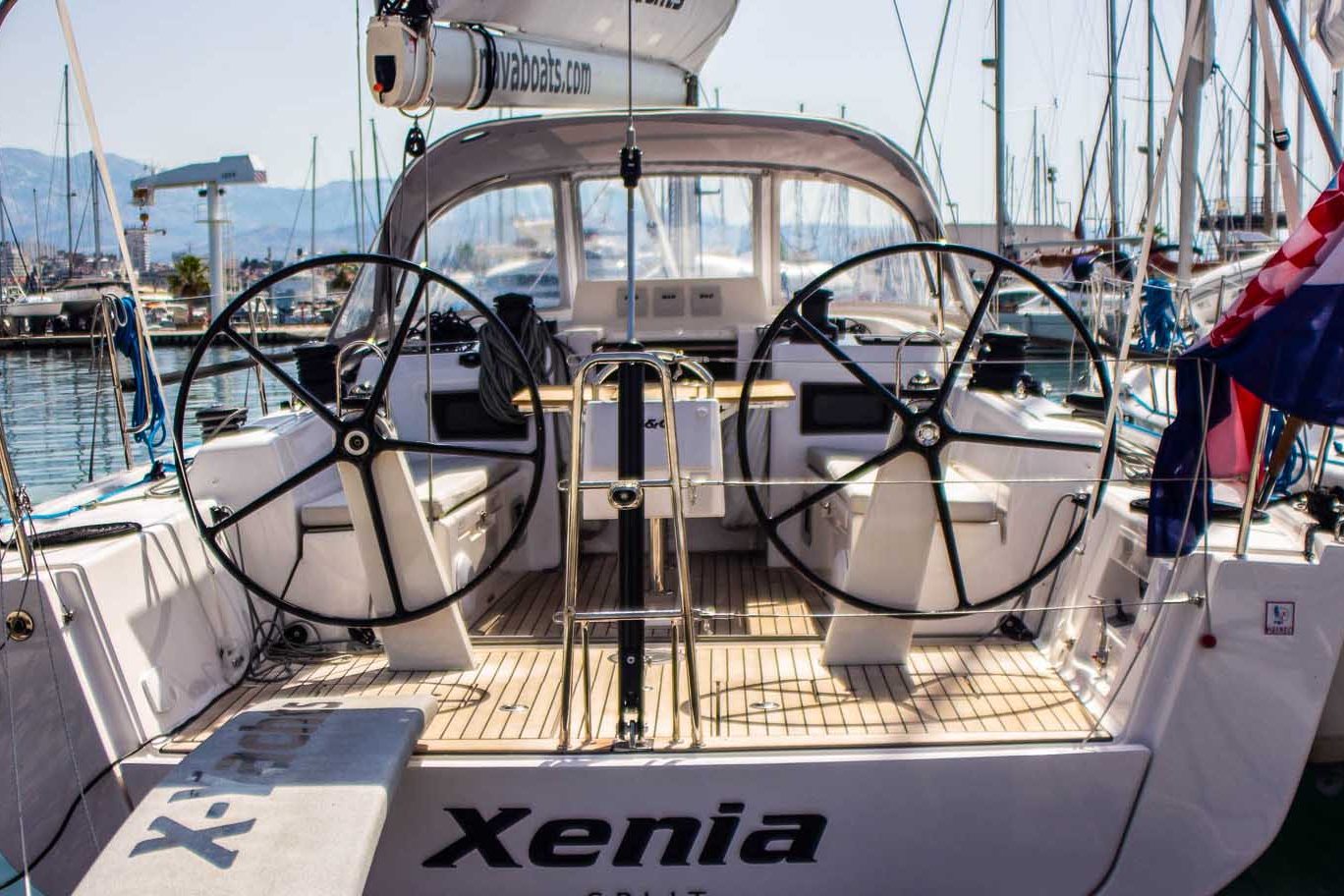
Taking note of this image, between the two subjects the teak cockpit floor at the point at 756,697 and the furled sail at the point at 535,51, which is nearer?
the teak cockpit floor at the point at 756,697

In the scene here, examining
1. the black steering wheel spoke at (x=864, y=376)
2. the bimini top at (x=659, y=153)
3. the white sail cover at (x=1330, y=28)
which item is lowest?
the black steering wheel spoke at (x=864, y=376)

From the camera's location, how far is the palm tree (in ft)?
141

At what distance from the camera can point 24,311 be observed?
28.5 meters

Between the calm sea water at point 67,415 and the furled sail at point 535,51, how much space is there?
171 centimetres

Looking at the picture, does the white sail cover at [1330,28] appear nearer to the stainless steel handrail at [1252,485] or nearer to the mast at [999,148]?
the stainless steel handrail at [1252,485]

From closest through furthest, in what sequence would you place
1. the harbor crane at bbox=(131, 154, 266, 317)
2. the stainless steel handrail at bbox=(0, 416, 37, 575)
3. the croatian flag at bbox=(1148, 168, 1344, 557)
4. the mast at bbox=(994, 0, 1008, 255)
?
1. the croatian flag at bbox=(1148, 168, 1344, 557)
2. the stainless steel handrail at bbox=(0, 416, 37, 575)
3. the mast at bbox=(994, 0, 1008, 255)
4. the harbor crane at bbox=(131, 154, 266, 317)

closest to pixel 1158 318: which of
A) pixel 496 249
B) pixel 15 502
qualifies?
pixel 496 249

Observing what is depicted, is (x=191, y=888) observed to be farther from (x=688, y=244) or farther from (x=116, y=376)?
(x=688, y=244)

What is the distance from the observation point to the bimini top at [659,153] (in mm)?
5020

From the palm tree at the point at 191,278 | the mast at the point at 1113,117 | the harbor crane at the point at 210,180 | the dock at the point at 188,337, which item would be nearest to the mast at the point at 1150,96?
the mast at the point at 1113,117

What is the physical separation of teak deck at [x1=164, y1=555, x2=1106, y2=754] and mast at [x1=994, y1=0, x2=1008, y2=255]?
9004 mm

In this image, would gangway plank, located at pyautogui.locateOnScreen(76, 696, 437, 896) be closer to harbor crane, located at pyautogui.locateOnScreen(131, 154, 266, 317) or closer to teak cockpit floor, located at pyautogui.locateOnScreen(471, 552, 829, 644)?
teak cockpit floor, located at pyautogui.locateOnScreen(471, 552, 829, 644)

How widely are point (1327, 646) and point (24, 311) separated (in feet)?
103

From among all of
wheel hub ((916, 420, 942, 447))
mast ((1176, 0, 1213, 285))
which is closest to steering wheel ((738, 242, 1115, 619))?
wheel hub ((916, 420, 942, 447))
